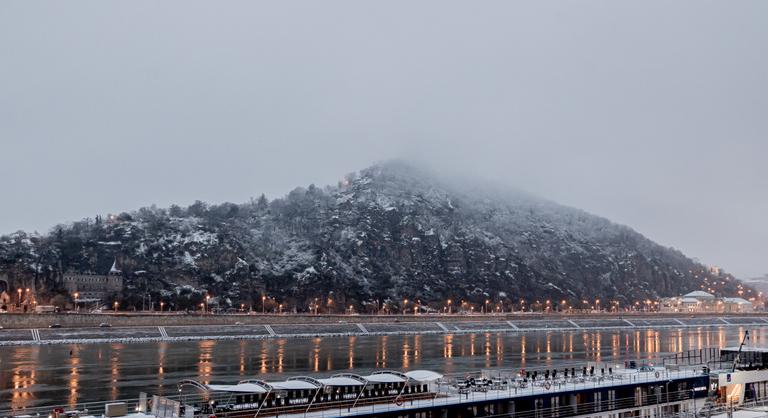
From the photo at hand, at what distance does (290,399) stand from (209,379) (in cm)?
4017

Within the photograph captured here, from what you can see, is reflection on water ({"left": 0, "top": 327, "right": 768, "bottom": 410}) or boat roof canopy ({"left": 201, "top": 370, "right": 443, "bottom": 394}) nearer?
boat roof canopy ({"left": 201, "top": 370, "right": 443, "bottom": 394})

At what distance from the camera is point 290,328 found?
154 m

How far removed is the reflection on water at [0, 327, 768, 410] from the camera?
6273 cm

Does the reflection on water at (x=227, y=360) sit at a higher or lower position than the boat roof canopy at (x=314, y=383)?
lower

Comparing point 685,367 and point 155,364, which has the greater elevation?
point 685,367

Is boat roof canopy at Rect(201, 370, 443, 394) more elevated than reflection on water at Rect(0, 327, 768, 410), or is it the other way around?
→ boat roof canopy at Rect(201, 370, 443, 394)

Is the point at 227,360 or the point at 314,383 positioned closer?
the point at 314,383

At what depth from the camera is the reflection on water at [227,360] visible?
2470 inches

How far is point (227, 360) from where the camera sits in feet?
293

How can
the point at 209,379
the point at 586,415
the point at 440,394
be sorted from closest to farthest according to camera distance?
the point at 440,394
the point at 586,415
the point at 209,379

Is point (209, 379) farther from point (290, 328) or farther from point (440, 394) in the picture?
point (290, 328)

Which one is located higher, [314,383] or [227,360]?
[314,383]

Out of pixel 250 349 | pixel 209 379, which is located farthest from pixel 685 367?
pixel 250 349

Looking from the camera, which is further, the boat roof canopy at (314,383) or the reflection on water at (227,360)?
the reflection on water at (227,360)
